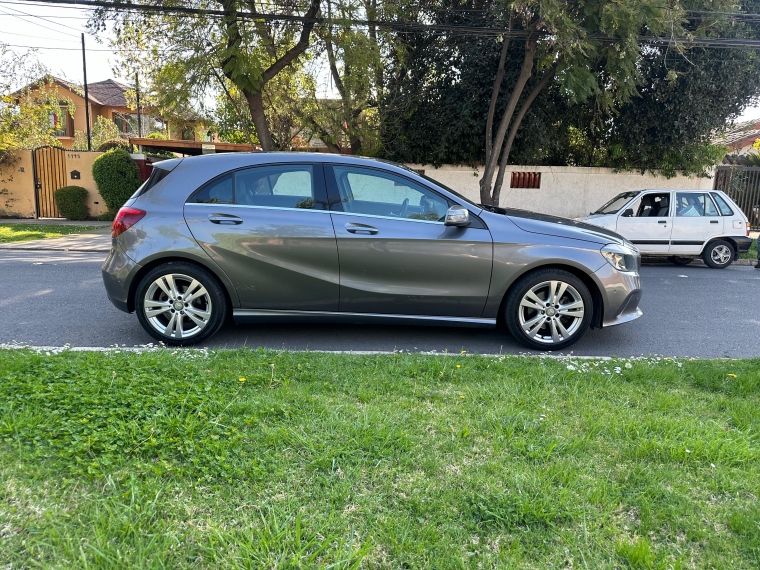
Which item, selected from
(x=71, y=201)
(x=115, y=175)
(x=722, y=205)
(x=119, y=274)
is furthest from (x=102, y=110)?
(x=119, y=274)

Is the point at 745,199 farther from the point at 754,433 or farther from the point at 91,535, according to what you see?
the point at 91,535

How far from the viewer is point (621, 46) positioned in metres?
10.9

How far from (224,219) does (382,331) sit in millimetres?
1955

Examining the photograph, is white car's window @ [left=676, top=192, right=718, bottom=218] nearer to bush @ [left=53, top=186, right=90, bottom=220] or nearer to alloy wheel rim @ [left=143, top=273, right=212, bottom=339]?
alloy wheel rim @ [left=143, top=273, right=212, bottom=339]

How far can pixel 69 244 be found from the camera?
12781 millimetres

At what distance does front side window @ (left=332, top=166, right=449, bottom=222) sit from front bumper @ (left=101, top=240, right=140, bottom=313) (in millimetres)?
2032

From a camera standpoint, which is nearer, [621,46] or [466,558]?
[466,558]

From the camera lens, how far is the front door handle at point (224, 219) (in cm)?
503

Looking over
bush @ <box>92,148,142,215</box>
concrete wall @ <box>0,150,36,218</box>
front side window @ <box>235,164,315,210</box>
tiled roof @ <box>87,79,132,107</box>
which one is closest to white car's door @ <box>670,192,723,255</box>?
front side window @ <box>235,164,315,210</box>

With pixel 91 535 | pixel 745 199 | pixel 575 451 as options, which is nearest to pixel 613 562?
pixel 575 451

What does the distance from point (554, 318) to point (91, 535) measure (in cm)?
410

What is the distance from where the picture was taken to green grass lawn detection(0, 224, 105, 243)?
45.1ft

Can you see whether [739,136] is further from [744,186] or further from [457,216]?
[457,216]

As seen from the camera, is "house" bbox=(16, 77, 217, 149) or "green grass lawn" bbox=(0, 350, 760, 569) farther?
"house" bbox=(16, 77, 217, 149)
